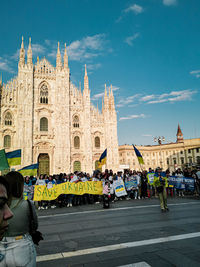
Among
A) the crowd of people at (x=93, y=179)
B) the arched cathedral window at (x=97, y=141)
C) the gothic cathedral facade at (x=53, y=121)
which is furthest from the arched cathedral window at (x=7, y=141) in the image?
the crowd of people at (x=93, y=179)

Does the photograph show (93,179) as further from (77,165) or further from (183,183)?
(77,165)

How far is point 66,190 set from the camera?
40.5 ft

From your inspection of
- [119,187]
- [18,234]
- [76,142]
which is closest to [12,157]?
[119,187]

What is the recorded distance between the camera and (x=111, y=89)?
3897 cm

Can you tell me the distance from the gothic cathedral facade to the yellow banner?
768 inches

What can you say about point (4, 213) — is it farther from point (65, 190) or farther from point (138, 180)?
point (138, 180)

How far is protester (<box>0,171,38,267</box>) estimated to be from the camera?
226 cm

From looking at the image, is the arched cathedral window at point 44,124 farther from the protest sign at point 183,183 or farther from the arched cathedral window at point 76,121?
the protest sign at point 183,183

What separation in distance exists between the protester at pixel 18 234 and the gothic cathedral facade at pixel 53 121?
96.2 feet

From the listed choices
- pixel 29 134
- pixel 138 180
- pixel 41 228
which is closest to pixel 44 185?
pixel 41 228

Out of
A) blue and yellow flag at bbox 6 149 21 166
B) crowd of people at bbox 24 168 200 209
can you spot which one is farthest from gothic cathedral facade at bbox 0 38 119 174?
blue and yellow flag at bbox 6 149 21 166

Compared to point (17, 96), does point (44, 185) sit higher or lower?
lower

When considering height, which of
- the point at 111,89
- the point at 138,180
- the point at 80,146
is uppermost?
the point at 111,89

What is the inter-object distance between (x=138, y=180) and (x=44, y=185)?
6.33 metres
